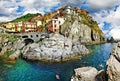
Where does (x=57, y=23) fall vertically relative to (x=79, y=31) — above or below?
above

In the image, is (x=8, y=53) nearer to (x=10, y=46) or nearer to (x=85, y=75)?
(x=10, y=46)

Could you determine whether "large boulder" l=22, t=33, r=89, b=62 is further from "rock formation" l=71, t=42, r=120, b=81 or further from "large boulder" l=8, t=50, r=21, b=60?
"rock formation" l=71, t=42, r=120, b=81

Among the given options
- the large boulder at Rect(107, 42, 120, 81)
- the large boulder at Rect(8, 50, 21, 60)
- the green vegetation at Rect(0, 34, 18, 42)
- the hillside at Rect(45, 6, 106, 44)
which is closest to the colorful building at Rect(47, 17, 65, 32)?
the hillside at Rect(45, 6, 106, 44)

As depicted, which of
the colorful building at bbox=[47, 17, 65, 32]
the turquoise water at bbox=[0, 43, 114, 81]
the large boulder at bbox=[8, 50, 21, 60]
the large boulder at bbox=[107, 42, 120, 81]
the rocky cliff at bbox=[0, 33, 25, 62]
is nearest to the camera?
the large boulder at bbox=[107, 42, 120, 81]

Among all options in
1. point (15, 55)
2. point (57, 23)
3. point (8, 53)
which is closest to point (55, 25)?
point (57, 23)

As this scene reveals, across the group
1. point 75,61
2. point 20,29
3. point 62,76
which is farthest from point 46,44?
point 20,29

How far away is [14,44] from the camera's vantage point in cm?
11500

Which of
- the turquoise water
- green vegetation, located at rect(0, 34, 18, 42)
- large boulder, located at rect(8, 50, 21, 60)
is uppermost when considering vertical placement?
green vegetation, located at rect(0, 34, 18, 42)

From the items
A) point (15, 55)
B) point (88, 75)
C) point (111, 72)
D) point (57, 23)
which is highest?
point (57, 23)

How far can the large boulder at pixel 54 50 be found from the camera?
94750mm

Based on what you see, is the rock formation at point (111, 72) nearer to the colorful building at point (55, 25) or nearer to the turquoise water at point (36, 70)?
the turquoise water at point (36, 70)

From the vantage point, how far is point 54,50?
319 feet

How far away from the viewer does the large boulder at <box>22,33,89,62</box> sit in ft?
311

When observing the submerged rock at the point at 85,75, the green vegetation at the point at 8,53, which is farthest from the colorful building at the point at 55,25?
the submerged rock at the point at 85,75
